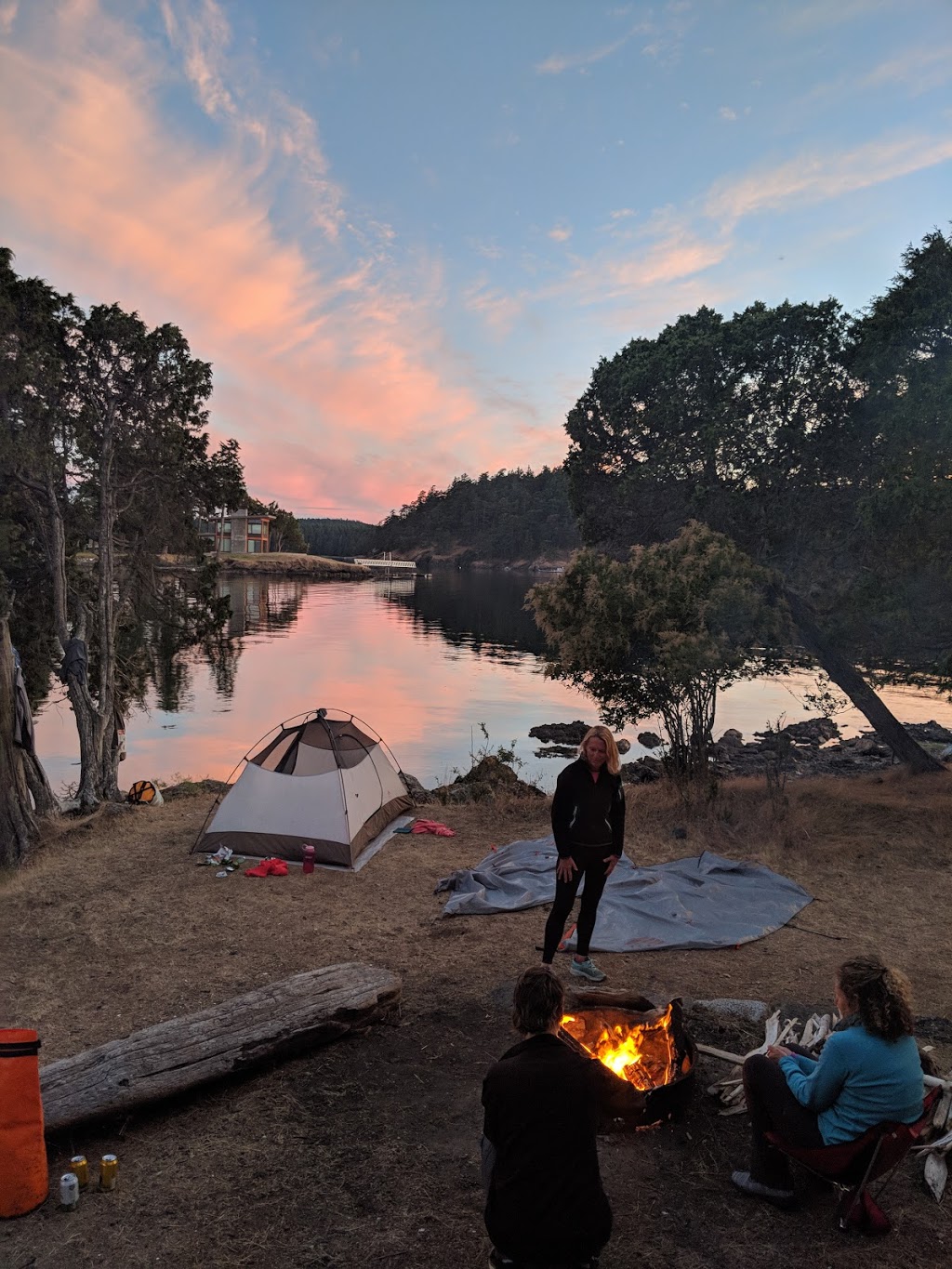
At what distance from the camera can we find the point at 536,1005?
3.54m

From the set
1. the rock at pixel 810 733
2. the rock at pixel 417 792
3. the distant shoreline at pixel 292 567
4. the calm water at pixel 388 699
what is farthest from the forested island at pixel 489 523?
the rock at pixel 417 792

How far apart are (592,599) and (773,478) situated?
550cm

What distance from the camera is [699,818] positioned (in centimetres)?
1275

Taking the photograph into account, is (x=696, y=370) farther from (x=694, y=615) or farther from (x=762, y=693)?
(x=762, y=693)

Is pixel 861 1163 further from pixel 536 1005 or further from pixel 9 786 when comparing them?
pixel 9 786

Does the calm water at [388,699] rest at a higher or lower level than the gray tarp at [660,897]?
lower

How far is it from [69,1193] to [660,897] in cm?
646

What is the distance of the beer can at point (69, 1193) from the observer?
4.32 m

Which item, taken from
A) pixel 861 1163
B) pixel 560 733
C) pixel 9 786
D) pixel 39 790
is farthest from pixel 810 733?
pixel 861 1163

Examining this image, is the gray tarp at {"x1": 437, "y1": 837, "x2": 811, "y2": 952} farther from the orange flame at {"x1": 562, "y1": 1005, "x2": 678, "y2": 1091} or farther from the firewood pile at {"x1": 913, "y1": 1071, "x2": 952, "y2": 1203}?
the firewood pile at {"x1": 913, "y1": 1071, "x2": 952, "y2": 1203}

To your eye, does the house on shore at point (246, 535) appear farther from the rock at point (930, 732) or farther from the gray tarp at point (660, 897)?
the gray tarp at point (660, 897)

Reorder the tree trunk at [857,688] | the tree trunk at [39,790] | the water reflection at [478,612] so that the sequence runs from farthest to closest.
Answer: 1. the water reflection at [478,612]
2. the tree trunk at [857,688]
3. the tree trunk at [39,790]

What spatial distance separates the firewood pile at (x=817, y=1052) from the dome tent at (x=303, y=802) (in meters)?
6.25

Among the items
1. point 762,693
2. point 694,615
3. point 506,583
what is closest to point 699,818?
point 694,615
